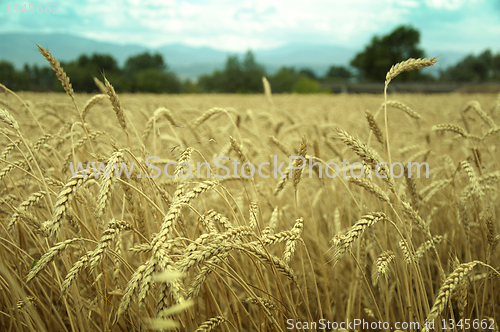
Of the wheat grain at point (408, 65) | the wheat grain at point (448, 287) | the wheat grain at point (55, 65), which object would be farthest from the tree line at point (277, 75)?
the wheat grain at point (448, 287)

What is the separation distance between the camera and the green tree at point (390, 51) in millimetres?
61844

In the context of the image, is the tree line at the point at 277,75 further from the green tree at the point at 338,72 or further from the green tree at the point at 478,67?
the green tree at the point at 338,72

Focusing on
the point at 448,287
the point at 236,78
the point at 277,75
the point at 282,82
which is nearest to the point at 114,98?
the point at 448,287

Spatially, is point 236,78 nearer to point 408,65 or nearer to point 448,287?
point 408,65

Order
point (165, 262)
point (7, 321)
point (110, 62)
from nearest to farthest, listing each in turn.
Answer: point (165, 262), point (7, 321), point (110, 62)

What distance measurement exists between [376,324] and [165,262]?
168 centimetres

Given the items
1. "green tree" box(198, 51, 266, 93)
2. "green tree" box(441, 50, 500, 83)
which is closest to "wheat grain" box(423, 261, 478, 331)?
"green tree" box(198, 51, 266, 93)

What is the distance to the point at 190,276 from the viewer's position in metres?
1.62

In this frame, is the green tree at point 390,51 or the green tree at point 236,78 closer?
the green tree at point 390,51

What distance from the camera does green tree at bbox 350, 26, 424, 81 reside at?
61844 millimetres

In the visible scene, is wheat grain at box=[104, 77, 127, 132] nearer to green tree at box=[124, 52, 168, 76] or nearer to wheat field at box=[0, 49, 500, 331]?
wheat field at box=[0, 49, 500, 331]

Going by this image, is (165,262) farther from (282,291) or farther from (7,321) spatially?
(7,321)

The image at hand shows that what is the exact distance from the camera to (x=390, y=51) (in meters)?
63.1

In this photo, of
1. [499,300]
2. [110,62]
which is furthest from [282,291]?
[110,62]
